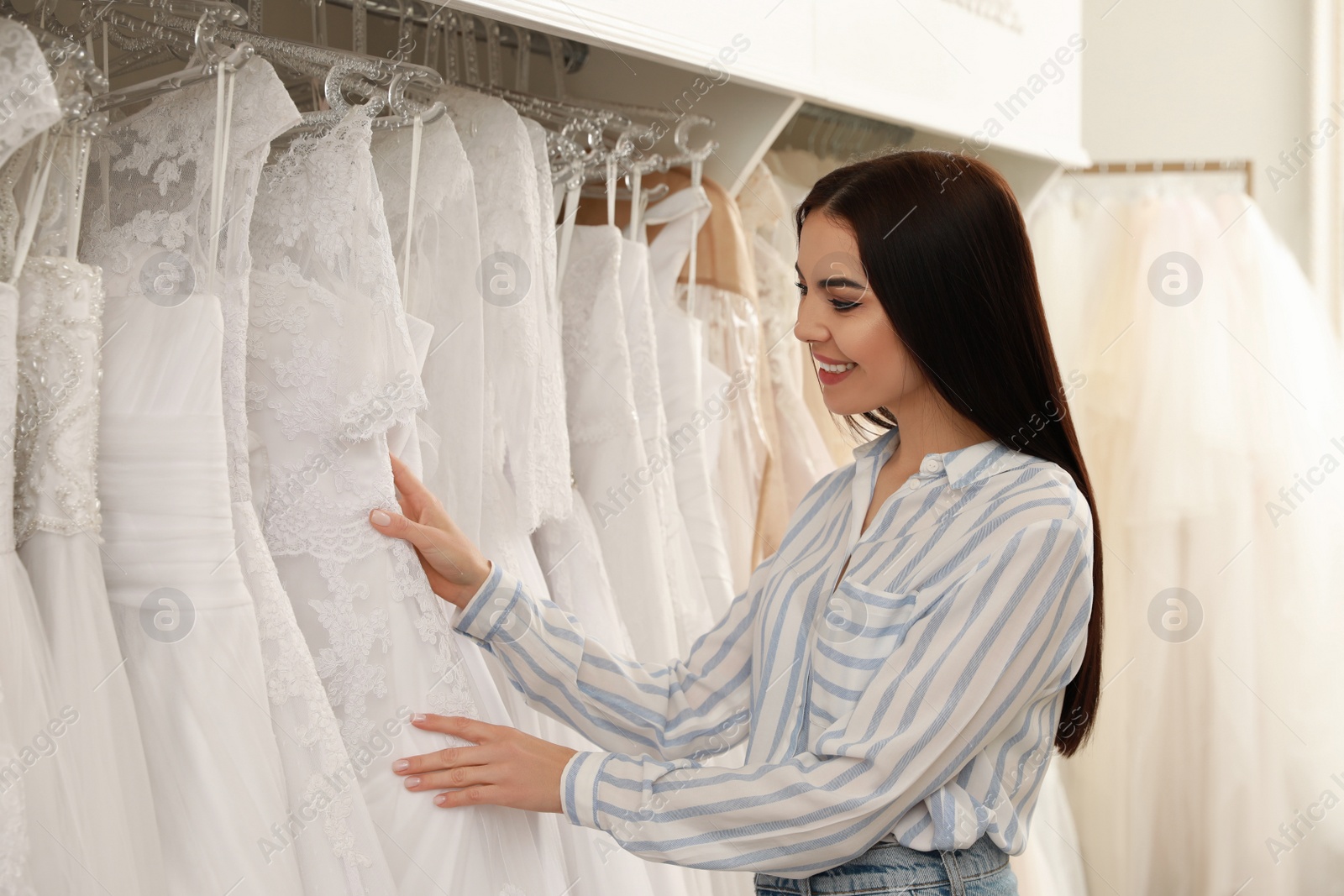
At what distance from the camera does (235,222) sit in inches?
37.2

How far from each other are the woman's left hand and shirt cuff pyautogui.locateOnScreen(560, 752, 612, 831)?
0.05ft

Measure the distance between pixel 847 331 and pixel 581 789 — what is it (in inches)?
18.2

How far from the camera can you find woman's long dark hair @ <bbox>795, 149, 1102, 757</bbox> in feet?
3.18

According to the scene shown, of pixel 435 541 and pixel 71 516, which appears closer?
pixel 71 516

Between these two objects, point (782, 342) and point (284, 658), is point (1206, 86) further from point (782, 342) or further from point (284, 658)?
point (284, 658)

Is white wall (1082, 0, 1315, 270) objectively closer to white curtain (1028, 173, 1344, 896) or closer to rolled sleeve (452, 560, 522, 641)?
white curtain (1028, 173, 1344, 896)

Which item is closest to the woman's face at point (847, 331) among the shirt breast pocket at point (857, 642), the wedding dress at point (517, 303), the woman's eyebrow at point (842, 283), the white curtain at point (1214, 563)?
the woman's eyebrow at point (842, 283)

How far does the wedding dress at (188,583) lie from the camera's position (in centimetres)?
85

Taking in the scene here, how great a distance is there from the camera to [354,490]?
1.00 m

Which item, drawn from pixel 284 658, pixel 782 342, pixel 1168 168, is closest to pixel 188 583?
pixel 284 658

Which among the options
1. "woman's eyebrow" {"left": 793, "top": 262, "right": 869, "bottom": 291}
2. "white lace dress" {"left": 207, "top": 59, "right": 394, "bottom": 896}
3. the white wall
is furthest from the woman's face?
the white wall

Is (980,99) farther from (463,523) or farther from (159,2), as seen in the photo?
(159,2)

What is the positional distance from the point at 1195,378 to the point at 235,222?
66.5 inches

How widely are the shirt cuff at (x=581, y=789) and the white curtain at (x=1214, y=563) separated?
1.36 metres
